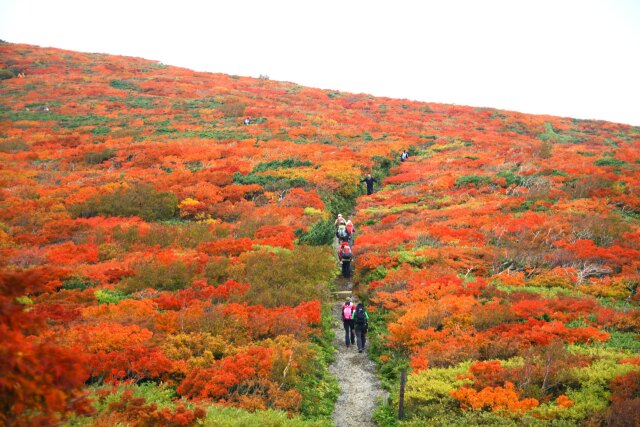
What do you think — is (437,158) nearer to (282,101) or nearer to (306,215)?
(306,215)

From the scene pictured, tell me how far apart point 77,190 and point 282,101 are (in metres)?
37.3

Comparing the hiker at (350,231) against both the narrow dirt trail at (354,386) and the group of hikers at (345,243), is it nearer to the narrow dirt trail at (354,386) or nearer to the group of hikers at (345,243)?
the group of hikers at (345,243)

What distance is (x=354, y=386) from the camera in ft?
41.2

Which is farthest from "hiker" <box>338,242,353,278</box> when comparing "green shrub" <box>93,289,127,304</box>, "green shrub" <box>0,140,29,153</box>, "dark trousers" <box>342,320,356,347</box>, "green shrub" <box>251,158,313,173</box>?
"green shrub" <box>0,140,29,153</box>

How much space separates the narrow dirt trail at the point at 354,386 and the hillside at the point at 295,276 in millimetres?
389

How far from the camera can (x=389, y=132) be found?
49.0 m

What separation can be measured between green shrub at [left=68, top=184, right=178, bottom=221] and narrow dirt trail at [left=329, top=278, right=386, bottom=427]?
13.6 metres

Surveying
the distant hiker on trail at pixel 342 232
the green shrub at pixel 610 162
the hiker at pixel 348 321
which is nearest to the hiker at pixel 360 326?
the hiker at pixel 348 321

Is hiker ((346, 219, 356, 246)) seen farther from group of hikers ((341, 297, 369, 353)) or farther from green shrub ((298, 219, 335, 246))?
group of hikers ((341, 297, 369, 353))

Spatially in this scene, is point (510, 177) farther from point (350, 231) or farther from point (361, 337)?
point (361, 337)

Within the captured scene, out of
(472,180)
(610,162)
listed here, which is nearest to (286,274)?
(472,180)

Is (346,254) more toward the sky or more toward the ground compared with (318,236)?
more toward the ground

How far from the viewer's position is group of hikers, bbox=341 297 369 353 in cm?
1433

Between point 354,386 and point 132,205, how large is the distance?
57.6 feet
